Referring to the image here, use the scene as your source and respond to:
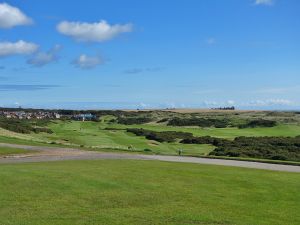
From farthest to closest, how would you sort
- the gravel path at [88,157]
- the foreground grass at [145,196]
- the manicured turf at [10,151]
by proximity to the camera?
1. the manicured turf at [10,151]
2. the gravel path at [88,157]
3. the foreground grass at [145,196]

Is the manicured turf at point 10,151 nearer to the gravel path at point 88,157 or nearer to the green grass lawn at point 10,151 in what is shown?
the green grass lawn at point 10,151

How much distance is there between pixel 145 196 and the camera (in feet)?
53.2

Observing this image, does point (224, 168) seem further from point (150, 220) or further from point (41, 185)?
point (150, 220)

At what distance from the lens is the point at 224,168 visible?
83.3 ft

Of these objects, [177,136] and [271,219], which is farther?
[177,136]

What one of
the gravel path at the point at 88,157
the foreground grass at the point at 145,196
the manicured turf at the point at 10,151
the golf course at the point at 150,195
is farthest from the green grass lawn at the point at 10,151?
the foreground grass at the point at 145,196

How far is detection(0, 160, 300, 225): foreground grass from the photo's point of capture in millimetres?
13180

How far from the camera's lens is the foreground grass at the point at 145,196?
13.2 meters

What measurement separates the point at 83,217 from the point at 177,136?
5172cm

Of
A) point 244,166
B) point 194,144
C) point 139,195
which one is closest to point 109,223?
point 139,195

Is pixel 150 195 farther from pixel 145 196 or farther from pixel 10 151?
pixel 10 151

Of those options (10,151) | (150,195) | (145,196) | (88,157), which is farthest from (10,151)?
(145,196)

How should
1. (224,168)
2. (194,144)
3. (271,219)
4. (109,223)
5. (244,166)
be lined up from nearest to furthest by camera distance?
(109,223) < (271,219) < (224,168) < (244,166) < (194,144)

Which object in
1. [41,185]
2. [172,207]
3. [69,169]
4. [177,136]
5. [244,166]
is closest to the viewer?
[172,207]
